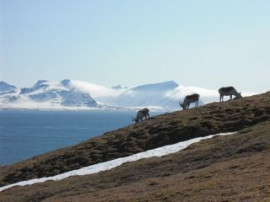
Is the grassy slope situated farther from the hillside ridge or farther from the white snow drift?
the hillside ridge

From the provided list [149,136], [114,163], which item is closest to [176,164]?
[114,163]

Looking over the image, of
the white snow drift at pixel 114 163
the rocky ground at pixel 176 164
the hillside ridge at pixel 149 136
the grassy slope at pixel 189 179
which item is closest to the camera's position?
the grassy slope at pixel 189 179

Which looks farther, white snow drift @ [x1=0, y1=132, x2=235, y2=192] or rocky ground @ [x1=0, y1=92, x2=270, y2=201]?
white snow drift @ [x1=0, y1=132, x2=235, y2=192]

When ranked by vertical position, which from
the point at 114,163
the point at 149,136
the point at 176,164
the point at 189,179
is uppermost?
the point at 149,136

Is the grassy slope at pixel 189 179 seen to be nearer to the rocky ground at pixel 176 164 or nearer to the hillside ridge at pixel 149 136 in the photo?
the rocky ground at pixel 176 164

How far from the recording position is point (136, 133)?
53.5 meters

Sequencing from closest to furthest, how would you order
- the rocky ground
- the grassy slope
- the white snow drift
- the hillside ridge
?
the grassy slope, the rocky ground, the white snow drift, the hillside ridge

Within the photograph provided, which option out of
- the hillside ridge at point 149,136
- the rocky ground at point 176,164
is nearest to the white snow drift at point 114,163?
the rocky ground at point 176,164

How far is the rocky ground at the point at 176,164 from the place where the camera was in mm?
22359

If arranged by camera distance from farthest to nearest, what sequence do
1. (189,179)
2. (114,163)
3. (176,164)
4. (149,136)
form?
(149,136), (114,163), (176,164), (189,179)

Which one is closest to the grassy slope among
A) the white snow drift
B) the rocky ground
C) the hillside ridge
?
the rocky ground

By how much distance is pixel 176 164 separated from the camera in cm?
3312

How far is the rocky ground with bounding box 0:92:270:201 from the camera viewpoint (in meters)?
22.4

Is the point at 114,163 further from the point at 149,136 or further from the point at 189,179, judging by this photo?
the point at 189,179
